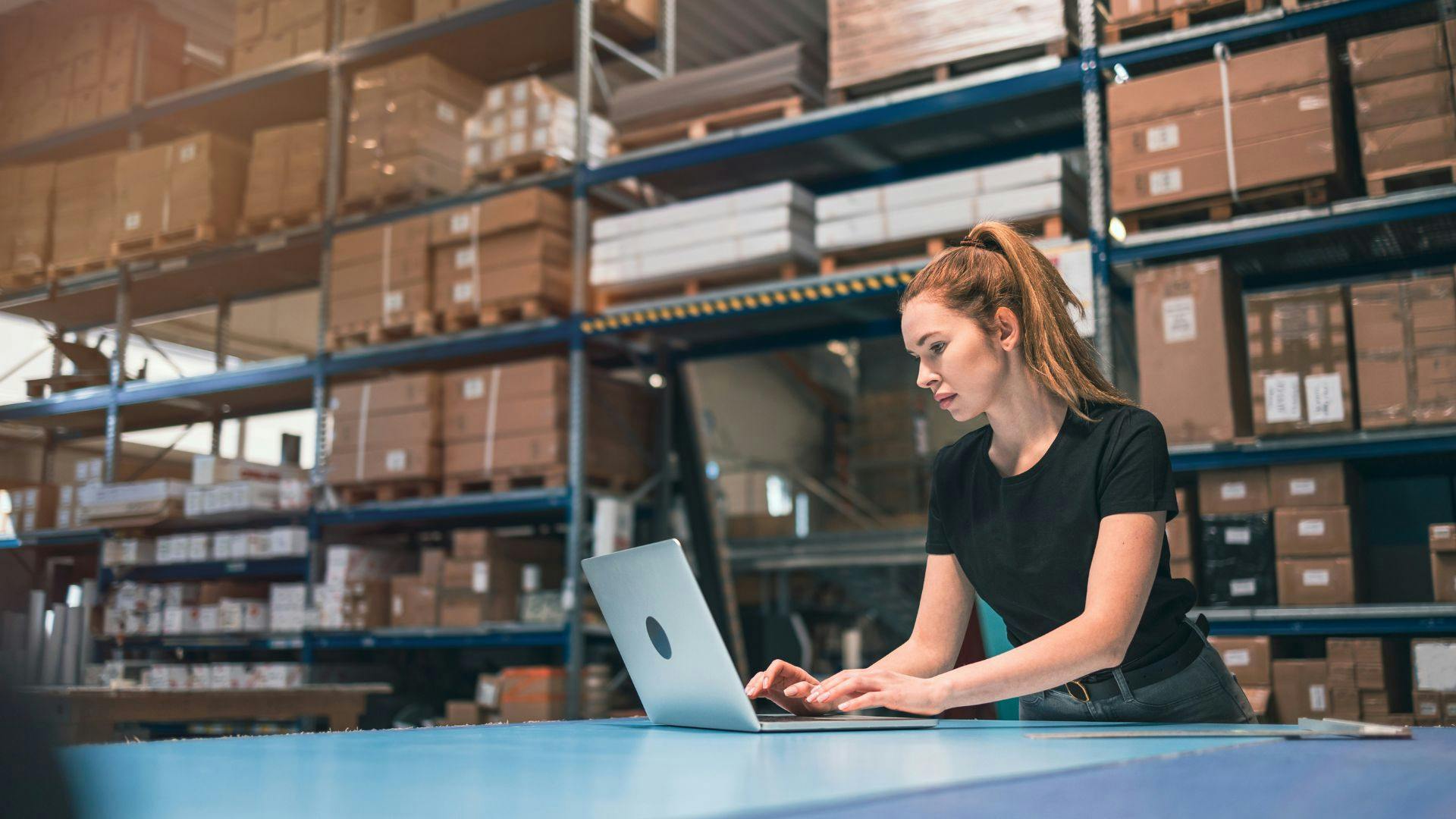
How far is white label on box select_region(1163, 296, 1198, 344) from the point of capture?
5.17 meters

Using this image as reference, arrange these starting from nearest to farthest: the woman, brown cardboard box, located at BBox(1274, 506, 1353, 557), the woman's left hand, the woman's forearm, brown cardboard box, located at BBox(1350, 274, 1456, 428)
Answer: the woman's left hand < the woman's forearm < the woman < brown cardboard box, located at BBox(1350, 274, 1456, 428) < brown cardboard box, located at BBox(1274, 506, 1353, 557)

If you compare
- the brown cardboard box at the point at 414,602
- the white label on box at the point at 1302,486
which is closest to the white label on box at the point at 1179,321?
the white label on box at the point at 1302,486

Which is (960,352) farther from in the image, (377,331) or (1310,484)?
(377,331)

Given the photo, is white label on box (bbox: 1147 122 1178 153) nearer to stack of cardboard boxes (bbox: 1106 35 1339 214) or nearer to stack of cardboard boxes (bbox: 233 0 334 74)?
stack of cardboard boxes (bbox: 1106 35 1339 214)

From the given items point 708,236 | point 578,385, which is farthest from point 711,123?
point 578,385

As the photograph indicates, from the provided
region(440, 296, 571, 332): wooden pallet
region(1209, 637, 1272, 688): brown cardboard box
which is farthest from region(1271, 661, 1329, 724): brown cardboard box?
region(440, 296, 571, 332): wooden pallet

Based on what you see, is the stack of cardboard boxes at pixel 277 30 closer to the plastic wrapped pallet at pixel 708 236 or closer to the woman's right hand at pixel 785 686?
the plastic wrapped pallet at pixel 708 236

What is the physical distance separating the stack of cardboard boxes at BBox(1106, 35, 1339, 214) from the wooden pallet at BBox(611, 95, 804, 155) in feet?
6.06

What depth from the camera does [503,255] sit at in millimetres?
7340

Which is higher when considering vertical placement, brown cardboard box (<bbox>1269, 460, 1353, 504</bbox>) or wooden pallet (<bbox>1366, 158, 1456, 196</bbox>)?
wooden pallet (<bbox>1366, 158, 1456, 196</bbox>)

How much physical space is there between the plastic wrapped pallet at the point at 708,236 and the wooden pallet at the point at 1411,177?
2.78 m

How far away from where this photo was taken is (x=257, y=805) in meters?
1.07

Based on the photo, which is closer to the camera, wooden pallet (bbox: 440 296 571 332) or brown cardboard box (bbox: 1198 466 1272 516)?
brown cardboard box (bbox: 1198 466 1272 516)

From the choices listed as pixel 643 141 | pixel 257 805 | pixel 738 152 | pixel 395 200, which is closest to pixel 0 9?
pixel 395 200
